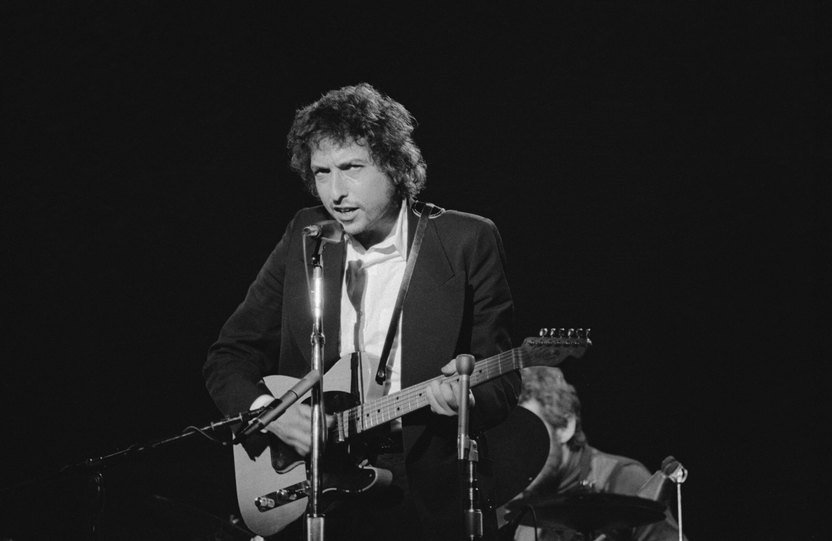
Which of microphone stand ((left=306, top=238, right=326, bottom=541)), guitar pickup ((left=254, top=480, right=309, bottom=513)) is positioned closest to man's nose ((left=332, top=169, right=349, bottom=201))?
microphone stand ((left=306, top=238, right=326, bottom=541))

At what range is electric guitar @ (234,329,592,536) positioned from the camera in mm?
2920

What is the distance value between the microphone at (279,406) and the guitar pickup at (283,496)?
1.54ft

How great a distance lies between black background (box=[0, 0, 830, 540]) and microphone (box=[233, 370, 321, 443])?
217cm

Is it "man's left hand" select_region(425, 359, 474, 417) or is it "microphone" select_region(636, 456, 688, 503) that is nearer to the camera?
"man's left hand" select_region(425, 359, 474, 417)

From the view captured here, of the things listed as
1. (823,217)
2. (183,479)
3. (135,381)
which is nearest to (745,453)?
(823,217)

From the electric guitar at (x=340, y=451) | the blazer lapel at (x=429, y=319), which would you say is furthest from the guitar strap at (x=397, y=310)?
the electric guitar at (x=340, y=451)

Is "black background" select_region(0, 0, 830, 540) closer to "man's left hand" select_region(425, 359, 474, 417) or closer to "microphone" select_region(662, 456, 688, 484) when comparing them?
"microphone" select_region(662, 456, 688, 484)

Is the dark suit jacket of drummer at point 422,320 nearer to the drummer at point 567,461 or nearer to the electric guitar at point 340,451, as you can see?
the electric guitar at point 340,451

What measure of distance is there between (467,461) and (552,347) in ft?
1.92

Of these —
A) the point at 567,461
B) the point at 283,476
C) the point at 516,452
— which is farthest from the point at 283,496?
the point at 567,461

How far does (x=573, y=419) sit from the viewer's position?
5441 millimetres

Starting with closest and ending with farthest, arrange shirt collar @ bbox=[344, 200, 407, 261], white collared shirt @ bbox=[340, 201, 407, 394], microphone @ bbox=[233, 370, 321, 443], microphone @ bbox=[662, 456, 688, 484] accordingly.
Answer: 1. microphone @ bbox=[233, 370, 321, 443]
2. white collared shirt @ bbox=[340, 201, 407, 394]
3. shirt collar @ bbox=[344, 200, 407, 261]
4. microphone @ bbox=[662, 456, 688, 484]

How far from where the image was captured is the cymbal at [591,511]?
14.0ft

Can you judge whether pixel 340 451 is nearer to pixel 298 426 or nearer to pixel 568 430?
pixel 298 426
